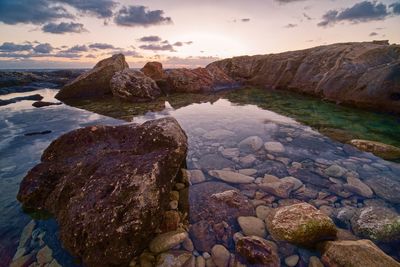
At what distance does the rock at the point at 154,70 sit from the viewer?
996 inches

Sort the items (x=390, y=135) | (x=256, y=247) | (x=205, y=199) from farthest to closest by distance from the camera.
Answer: (x=390, y=135) < (x=205, y=199) < (x=256, y=247)

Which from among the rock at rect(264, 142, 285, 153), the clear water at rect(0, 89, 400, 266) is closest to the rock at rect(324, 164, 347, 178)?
the clear water at rect(0, 89, 400, 266)

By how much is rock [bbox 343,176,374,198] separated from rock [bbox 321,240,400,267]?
1.71m

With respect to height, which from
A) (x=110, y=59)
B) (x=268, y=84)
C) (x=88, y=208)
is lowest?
(x=268, y=84)

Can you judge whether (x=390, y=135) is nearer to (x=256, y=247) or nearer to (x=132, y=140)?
(x=256, y=247)

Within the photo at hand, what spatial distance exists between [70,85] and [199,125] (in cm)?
1235

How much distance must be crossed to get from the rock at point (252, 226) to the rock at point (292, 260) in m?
0.45

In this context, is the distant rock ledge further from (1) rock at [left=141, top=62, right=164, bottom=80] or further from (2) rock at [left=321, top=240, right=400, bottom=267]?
(2) rock at [left=321, top=240, right=400, bottom=267]

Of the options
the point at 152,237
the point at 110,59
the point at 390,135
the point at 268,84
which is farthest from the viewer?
the point at 268,84

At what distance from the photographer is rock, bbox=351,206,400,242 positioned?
317 cm

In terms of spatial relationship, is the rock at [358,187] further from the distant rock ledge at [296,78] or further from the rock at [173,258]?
the distant rock ledge at [296,78]

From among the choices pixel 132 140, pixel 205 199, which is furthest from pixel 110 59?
pixel 205 199

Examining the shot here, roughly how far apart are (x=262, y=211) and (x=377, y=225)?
5.05 ft

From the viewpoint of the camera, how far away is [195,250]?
3111 millimetres
